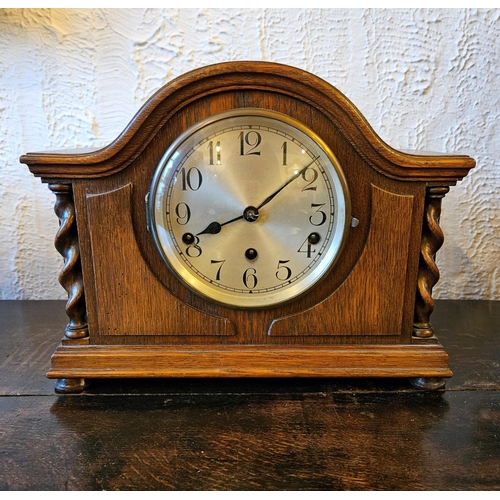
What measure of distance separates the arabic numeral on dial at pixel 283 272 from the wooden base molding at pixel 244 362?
11cm

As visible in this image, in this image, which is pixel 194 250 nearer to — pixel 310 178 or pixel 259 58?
pixel 310 178

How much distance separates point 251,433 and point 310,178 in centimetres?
36

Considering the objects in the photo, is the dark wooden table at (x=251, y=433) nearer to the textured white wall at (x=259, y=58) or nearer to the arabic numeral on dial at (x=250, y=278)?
the arabic numeral on dial at (x=250, y=278)

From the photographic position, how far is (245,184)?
28.0 inches

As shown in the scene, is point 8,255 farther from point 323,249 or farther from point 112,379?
point 323,249

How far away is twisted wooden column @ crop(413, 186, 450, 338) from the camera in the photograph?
2.38 ft

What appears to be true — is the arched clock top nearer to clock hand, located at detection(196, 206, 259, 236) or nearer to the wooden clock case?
the wooden clock case

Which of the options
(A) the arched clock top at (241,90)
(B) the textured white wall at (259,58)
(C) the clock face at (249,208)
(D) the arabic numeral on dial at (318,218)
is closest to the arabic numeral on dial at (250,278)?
(C) the clock face at (249,208)

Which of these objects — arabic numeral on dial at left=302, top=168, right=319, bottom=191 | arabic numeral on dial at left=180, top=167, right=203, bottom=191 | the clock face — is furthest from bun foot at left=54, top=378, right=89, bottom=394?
arabic numeral on dial at left=302, top=168, right=319, bottom=191

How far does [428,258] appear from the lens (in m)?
0.74

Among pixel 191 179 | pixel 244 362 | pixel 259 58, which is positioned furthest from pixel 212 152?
pixel 259 58

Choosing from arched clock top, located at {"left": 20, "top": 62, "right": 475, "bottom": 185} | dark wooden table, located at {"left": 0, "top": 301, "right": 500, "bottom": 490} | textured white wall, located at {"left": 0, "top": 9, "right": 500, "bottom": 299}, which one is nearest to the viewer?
dark wooden table, located at {"left": 0, "top": 301, "right": 500, "bottom": 490}

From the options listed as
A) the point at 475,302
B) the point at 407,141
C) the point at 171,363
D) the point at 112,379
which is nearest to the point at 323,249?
the point at 171,363
